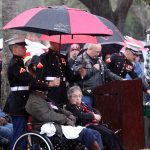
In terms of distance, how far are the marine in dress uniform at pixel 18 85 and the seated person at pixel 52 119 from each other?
0.16 meters

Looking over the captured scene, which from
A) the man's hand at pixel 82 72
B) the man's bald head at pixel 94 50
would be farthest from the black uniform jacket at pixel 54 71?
the man's bald head at pixel 94 50

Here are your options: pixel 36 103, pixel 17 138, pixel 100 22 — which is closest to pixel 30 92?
pixel 36 103

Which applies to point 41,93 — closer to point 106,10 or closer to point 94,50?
point 94,50

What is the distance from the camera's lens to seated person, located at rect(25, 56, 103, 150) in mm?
7863

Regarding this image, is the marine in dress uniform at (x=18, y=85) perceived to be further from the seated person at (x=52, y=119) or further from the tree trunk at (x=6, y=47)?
the tree trunk at (x=6, y=47)

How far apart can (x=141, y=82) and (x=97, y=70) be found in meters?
0.93

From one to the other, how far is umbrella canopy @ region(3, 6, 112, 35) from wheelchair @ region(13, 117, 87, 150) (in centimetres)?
145

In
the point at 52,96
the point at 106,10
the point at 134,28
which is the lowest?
the point at 134,28

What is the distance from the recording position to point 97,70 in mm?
9461

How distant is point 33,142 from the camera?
7914 millimetres

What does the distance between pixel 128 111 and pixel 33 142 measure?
69.2 inches

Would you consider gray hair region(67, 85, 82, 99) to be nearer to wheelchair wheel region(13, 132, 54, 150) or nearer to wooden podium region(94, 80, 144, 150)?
wooden podium region(94, 80, 144, 150)

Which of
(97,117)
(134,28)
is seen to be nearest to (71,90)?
(97,117)

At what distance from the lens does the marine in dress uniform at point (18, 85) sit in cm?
783
